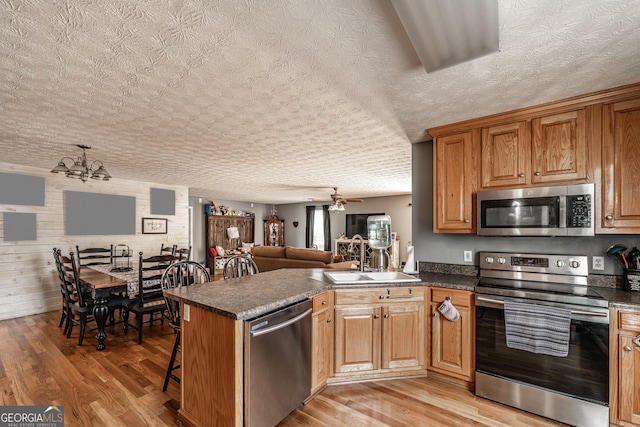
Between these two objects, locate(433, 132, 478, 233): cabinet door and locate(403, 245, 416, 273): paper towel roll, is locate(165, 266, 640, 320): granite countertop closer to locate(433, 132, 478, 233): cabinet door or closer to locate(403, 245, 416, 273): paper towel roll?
locate(403, 245, 416, 273): paper towel roll

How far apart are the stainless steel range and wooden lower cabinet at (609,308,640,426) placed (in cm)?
4

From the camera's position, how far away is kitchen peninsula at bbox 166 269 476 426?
1636 millimetres

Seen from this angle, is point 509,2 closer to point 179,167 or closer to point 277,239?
point 179,167

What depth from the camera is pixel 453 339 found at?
2420 mm

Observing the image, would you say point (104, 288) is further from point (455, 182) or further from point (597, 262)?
point (597, 262)

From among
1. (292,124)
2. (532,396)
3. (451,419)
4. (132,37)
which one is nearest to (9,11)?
(132,37)

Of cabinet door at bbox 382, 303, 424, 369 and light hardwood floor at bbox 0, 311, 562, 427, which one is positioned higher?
cabinet door at bbox 382, 303, 424, 369

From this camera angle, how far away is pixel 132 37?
1.48 metres

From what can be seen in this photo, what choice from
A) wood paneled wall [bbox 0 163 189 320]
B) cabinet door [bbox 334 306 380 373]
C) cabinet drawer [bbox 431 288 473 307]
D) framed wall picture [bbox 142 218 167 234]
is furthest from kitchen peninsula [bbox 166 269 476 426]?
framed wall picture [bbox 142 218 167 234]

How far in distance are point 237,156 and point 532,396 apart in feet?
12.7

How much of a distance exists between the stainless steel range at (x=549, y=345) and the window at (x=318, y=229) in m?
8.16

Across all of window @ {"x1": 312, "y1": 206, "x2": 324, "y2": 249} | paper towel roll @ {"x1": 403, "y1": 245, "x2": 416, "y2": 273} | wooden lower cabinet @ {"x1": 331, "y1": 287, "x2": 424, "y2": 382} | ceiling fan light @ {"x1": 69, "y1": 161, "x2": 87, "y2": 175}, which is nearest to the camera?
wooden lower cabinet @ {"x1": 331, "y1": 287, "x2": 424, "y2": 382}

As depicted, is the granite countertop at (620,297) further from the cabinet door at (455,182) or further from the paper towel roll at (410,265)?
the paper towel roll at (410,265)

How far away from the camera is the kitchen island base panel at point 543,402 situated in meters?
1.87
